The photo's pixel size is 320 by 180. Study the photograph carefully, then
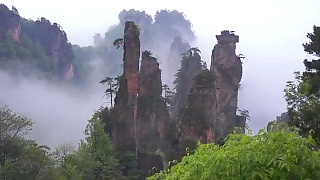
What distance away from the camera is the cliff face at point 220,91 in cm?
3228

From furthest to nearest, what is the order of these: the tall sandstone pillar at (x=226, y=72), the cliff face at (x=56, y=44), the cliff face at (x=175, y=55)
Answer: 1. the cliff face at (x=175, y=55)
2. the cliff face at (x=56, y=44)
3. the tall sandstone pillar at (x=226, y=72)

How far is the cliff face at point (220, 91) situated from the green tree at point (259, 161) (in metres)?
25.1

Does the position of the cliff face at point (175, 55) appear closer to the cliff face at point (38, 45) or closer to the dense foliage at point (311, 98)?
the cliff face at point (38, 45)

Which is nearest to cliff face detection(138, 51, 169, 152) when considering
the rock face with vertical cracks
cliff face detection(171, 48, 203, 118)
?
the rock face with vertical cracks

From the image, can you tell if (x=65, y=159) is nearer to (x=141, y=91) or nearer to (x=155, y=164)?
(x=155, y=164)

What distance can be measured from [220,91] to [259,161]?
3635cm

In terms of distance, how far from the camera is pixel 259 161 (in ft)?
19.9

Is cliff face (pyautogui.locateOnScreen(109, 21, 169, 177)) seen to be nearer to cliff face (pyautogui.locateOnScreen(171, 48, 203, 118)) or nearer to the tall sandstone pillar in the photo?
the tall sandstone pillar

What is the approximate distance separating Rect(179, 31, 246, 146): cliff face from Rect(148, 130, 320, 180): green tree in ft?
82.4

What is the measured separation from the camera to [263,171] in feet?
19.5

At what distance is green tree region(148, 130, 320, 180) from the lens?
237 inches

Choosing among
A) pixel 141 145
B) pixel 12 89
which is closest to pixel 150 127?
pixel 141 145

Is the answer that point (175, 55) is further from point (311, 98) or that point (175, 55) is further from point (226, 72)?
point (311, 98)

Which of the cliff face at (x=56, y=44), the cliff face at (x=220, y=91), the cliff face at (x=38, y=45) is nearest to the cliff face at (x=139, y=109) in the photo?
the cliff face at (x=220, y=91)
